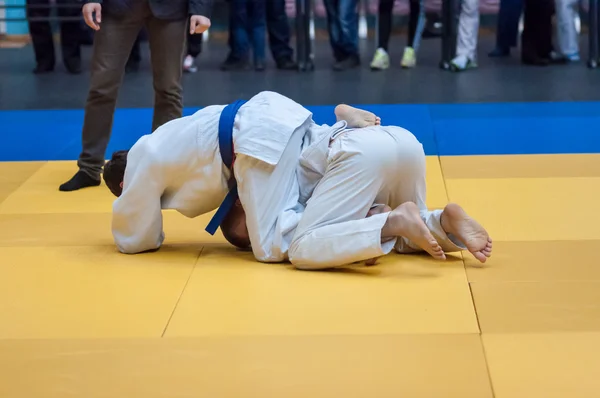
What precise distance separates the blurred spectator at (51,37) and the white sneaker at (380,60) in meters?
3.27

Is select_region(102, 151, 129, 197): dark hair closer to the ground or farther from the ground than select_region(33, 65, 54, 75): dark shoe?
farther from the ground

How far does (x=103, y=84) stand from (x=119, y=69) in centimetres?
14

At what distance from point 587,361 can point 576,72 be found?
708 cm

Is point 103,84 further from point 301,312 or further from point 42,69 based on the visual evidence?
Answer: point 42,69

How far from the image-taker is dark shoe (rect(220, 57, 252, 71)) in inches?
396

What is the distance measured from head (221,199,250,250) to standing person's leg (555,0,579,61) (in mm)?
6533

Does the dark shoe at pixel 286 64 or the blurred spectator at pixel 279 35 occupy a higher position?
the blurred spectator at pixel 279 35

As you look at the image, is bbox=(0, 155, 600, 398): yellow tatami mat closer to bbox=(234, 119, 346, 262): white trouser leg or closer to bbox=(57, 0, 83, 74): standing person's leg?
bbox=(234, 119, 346, 262): white trouser leg

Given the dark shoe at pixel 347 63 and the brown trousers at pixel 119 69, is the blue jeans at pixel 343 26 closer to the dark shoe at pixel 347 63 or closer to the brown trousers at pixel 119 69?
the dark shoe at pixel 347 63

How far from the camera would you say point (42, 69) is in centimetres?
1014

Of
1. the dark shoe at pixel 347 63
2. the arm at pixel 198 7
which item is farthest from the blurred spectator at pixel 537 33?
the arm at pixel 198 7

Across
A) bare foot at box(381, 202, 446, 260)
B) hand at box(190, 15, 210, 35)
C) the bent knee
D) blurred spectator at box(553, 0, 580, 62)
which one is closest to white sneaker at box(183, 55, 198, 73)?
blurred spectator at box(553, 0, 580, 62)

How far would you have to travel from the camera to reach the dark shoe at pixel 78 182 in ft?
18.3

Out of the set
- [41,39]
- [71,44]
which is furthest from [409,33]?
[41,39]
